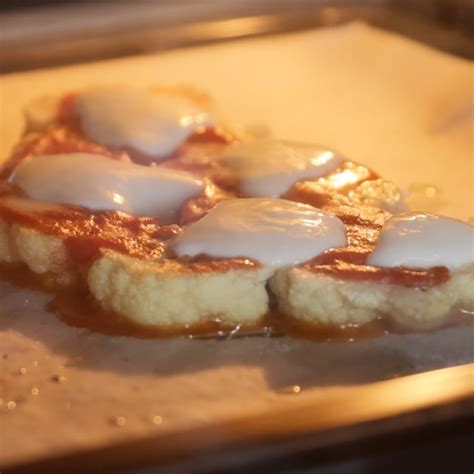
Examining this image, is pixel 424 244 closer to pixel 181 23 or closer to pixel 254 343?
pixel 254 343

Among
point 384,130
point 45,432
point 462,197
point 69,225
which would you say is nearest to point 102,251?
point 69,225

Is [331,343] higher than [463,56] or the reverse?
the reverse

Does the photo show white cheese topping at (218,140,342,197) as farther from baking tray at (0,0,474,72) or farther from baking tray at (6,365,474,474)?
baking tray at (0,0,474,72)

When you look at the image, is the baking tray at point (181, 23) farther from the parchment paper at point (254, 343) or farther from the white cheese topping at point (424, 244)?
the white cheese topping at point (424, 244)

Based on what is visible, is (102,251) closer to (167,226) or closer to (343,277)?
(167,226)

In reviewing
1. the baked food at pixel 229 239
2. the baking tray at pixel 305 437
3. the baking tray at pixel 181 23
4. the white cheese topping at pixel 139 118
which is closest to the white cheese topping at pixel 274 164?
the baked food at pixel 229 239
